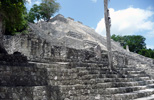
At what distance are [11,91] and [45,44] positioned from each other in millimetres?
5826

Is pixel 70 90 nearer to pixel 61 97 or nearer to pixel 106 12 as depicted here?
pixel 61 97

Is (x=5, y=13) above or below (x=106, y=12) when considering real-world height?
below

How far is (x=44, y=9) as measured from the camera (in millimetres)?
28781

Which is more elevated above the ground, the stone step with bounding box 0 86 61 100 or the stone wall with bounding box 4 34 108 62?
the stone wall with bounding box 4 34 108 62

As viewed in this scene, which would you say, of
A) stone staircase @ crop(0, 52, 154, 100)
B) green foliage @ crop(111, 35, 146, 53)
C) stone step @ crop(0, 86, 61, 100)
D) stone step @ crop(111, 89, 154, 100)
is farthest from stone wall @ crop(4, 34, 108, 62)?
green foliage @ crop(111, 35, 146, 53)

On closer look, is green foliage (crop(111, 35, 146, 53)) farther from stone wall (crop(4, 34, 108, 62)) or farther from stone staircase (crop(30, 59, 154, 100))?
stone staircase (crop(30, 59, 154, 100))

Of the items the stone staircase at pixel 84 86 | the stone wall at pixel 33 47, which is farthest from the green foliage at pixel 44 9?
Result: the stone staircase at pixel 84 86

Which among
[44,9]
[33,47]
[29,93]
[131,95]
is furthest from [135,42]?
[29,93]

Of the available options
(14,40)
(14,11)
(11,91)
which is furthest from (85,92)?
(14,40)

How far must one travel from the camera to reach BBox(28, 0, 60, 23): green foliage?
28.5 metres

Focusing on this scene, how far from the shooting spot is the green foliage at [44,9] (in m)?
28.5

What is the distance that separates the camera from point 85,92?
451cm

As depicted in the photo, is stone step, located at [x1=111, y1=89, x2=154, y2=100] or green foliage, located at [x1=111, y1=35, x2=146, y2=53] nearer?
stone step, located at [x1=111, y1=89, x2=154, y2=100]

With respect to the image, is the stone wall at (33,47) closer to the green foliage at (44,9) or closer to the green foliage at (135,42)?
the green foliage at (44,9)
